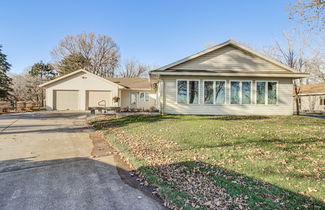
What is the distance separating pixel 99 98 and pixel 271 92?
1667 cm

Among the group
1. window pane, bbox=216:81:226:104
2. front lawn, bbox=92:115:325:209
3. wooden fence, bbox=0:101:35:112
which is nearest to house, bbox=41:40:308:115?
window pane, bbox=216:81:226:104

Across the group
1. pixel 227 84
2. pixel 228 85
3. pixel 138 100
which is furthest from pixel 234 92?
pixel 138 100

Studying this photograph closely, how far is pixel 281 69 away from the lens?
12680mm

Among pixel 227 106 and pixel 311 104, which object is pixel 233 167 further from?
pixel 311 104

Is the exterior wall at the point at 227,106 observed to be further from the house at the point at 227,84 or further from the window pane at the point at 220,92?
the window pane at the point at 220,92

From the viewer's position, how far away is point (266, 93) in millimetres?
12594

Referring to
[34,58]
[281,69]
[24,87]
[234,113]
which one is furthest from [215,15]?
[34,58]

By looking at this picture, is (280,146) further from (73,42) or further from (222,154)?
(73,42)

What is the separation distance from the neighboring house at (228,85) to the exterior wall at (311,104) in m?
14.1

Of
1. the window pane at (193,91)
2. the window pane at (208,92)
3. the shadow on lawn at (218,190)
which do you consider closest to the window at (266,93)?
the window pane at (208,92)

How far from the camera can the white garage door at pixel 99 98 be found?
64.7ft

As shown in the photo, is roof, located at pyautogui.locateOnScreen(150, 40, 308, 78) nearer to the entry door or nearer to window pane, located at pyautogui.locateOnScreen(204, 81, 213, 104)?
window pane, located at pyautogui.locateOnScreen(204, 81, 213, 104)

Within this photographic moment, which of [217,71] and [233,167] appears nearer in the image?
[233,167]

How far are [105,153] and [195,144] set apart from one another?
2840 mm
